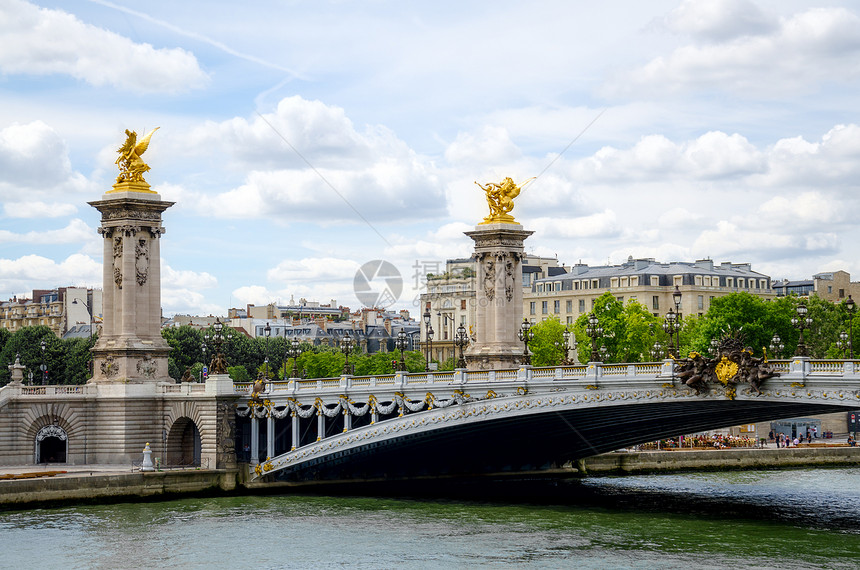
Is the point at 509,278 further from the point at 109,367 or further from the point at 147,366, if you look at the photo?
the point at 109,367

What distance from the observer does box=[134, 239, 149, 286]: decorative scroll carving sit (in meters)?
61.2

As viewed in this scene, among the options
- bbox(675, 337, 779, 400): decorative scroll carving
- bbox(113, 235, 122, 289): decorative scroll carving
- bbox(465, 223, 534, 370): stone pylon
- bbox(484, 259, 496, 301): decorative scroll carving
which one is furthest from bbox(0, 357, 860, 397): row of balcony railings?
bbox(484, 259, 496, 301): decorative scroll carving

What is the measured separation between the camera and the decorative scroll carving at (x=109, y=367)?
6081 cm

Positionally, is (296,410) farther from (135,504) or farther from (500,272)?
(500,272)

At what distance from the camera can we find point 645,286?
111375 mm

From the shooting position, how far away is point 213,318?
15938 centimetres

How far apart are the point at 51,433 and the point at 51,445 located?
121 centimetres

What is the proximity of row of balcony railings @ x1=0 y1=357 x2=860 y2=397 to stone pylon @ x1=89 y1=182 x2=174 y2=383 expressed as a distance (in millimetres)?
1217

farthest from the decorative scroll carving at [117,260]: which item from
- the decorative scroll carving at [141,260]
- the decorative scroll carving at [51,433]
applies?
the decorative scroll carving at [51,433]

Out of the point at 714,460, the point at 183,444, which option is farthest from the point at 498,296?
the point at 183,444

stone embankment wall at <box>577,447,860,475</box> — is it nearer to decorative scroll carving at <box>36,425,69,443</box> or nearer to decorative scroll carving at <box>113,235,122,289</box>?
decorative scroll carving at <box>113,235,122,289</box>

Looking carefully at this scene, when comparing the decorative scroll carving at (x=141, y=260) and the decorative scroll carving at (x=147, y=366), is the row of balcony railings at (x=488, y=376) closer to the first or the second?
the decorative scroll carving at (x=147, y=366)

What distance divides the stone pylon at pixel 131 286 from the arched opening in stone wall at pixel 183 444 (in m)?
2.35

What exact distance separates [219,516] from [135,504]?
14.2ft
